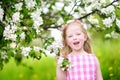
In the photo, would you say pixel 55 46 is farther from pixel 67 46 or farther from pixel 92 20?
pixel 92 20

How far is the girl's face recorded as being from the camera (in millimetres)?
4574

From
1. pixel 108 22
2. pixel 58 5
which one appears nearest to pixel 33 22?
pixel 108 22

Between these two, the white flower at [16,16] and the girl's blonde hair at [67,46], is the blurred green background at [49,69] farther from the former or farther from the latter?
the white flower at [16,16]

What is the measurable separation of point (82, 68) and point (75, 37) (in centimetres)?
29

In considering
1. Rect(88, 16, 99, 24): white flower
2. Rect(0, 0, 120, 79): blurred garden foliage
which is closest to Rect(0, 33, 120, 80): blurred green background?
Rect(88, 16, 99, 24): white flower

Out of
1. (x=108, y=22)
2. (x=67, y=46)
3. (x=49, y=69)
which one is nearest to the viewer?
(x=67, y=46)

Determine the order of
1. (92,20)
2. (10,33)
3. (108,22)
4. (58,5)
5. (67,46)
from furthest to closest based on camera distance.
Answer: (58,5) < (92,20) < (108,22) < (67,46) < (10,33)

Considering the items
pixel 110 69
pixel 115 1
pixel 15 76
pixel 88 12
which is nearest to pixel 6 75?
pixel 15 76

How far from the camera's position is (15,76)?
316 inches

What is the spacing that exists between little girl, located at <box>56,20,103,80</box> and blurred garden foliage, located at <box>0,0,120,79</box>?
19cm

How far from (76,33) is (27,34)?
0.46 metres

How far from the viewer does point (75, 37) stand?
15.0 feet

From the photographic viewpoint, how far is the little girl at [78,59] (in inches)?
180

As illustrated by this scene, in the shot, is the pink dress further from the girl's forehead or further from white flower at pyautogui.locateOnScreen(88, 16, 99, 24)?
white flower at pyautogui.locateOnScreen(88, 16, 99, 24)
